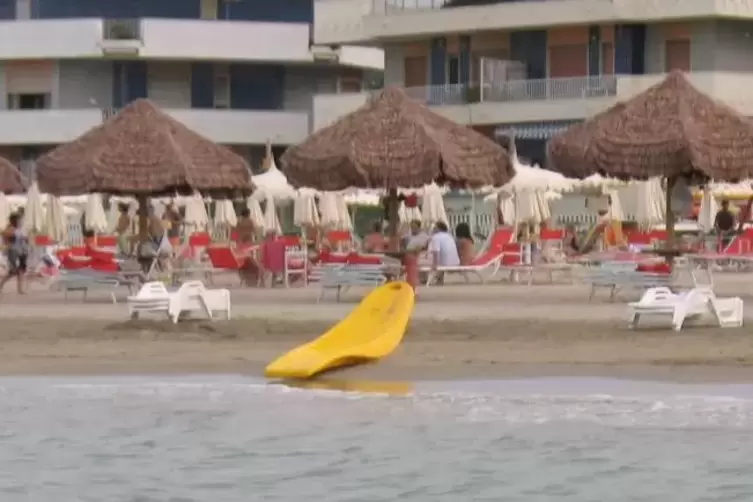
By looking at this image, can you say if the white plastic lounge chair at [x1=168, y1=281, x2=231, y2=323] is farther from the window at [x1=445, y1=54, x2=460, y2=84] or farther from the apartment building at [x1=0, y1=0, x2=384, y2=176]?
the apartment building at [x1=0, y1=0, x2=384, y2=176]

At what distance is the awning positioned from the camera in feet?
181

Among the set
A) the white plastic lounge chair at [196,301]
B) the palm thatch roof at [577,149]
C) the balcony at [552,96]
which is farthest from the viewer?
the balcony at [552,96]

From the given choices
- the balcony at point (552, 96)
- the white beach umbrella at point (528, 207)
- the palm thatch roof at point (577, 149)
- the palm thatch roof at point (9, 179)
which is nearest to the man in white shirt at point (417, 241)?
the palm thatch roof at point (577, 149)

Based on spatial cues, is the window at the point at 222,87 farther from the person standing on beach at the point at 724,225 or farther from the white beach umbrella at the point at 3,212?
the person standing on beach at the point at 724,225

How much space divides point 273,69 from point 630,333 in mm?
42086

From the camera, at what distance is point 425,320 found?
2667 centimetres

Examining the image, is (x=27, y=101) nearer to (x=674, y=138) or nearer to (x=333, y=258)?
(x=333, y=258)

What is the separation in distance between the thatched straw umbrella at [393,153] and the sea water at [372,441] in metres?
8.55

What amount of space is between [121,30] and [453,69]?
10.5 metres

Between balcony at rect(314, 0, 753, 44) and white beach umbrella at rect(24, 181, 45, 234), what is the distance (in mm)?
18181

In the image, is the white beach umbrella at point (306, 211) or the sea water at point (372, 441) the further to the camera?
the white beach umbrella at point (306, 211)

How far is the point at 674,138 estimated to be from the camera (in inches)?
1064

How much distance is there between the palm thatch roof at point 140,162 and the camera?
29641 mm

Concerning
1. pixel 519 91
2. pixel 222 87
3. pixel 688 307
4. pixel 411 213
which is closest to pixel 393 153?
pixel 688 307
